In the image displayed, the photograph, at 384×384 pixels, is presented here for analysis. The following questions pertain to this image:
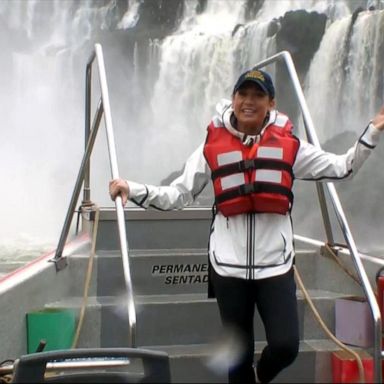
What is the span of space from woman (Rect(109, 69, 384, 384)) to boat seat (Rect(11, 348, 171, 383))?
1.00m

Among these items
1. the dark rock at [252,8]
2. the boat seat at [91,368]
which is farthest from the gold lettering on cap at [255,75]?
the dark rock at [252,8]

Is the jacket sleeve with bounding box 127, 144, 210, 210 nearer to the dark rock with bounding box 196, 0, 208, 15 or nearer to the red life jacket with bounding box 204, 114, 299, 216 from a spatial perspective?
the red life jacket with bounding box 204, 114, 299, 216

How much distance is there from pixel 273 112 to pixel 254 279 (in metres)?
0.58

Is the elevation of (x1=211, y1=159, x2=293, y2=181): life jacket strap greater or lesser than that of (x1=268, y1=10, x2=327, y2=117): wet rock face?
lesser

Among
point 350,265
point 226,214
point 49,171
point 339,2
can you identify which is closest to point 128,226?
point 350,265

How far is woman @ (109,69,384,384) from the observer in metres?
2.16

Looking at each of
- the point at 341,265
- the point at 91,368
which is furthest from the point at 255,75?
the point at 341,265

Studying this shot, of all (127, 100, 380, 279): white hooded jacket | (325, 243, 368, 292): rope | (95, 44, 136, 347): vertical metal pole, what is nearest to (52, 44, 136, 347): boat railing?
(95, 44, 136, 347): vertical metal pole

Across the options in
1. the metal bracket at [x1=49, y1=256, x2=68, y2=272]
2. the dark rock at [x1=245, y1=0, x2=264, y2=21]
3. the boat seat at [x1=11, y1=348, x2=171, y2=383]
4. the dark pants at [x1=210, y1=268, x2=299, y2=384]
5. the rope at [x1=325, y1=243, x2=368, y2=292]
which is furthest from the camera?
the dark rock at [x1=245, y1=0, x2=264, y2=21]

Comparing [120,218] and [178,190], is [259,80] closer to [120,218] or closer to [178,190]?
[178,190]

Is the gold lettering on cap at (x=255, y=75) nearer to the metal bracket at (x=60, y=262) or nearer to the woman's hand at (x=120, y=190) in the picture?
the woman's hand at (x=120, y=190)

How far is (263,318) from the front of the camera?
7.28 feet

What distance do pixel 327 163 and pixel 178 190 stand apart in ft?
1.75

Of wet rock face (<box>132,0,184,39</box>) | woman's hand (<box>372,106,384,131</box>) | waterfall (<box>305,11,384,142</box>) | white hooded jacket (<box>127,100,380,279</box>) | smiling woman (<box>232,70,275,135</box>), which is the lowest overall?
white hooded jacket (<box>127,100,380,279</box>)
